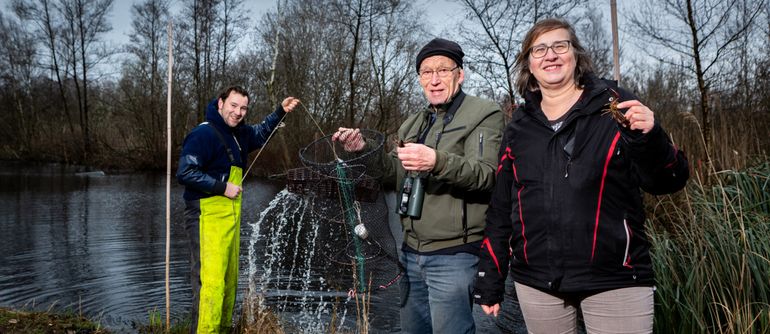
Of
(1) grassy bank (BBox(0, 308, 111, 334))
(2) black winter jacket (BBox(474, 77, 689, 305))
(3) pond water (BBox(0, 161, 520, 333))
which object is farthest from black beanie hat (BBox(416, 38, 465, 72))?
(1) grassy bank (BBox(0, 308, 111, 334))

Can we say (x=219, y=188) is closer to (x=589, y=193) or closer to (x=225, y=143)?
(x=225, y=143)

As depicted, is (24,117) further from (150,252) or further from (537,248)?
(537,248)

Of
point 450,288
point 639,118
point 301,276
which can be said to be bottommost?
point 301,276

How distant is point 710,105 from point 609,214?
27.7ft

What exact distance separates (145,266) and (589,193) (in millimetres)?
7173

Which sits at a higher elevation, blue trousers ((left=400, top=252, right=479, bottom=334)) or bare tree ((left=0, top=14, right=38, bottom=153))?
bare tree ((left=0, top=14, right=38, bottom=153))

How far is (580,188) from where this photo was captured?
1901 mm

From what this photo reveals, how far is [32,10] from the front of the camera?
3600 cm

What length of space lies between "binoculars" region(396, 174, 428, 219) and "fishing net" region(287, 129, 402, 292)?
31 cm

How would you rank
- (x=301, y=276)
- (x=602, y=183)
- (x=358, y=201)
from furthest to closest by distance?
(x=301, y=276) → (x=358, y=201) → (x=602, y=183)

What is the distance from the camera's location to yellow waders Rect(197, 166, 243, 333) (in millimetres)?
3881

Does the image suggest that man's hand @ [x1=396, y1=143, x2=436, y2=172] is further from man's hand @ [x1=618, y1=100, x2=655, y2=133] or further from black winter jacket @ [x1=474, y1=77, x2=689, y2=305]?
man's hand @ [x1=618, y1=100, x2=655, y2=133]

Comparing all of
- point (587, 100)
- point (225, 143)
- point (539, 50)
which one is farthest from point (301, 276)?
point (587, 100)

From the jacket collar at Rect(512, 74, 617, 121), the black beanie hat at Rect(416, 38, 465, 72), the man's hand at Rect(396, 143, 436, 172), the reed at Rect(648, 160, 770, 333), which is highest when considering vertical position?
the black beanie hat at Rect(416, 38, 465, 72)
